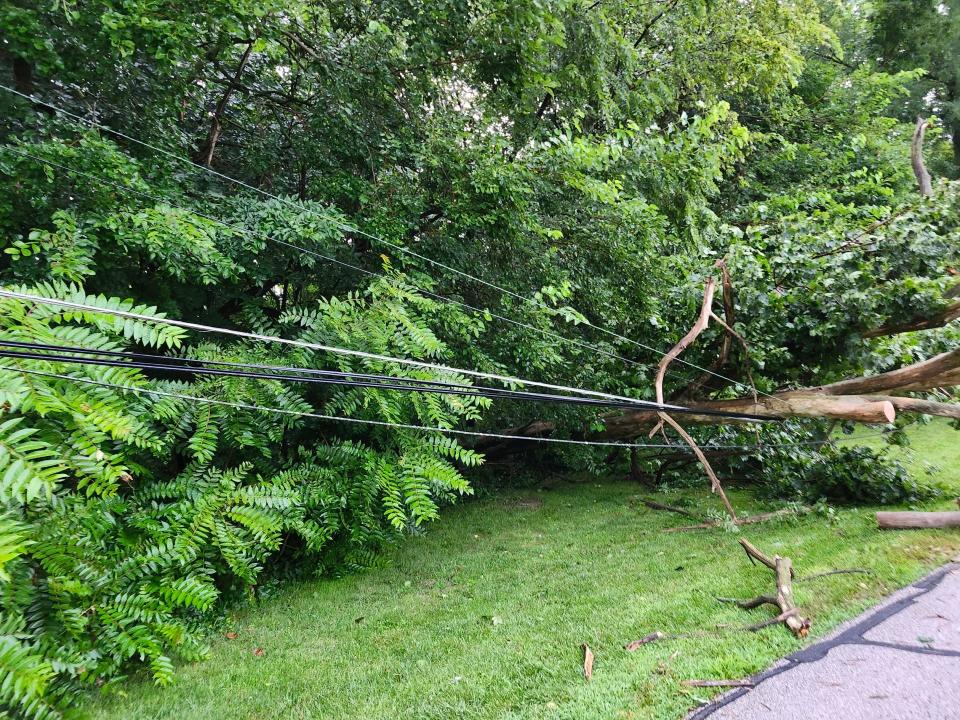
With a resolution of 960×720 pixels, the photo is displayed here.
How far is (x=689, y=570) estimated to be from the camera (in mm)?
4988

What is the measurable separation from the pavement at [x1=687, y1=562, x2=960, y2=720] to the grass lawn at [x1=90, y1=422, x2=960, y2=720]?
134 mm

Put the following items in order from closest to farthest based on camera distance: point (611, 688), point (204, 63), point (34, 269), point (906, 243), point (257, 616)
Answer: point (611, 688) → point (34, 269) → point (257, 616) → point (204, 63) → point (906, 243)

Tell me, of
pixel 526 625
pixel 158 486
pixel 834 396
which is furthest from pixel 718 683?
pixel 834 396

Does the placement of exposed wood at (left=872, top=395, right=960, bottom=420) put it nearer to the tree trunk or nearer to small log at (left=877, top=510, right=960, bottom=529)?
the tree trunk

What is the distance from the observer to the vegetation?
11.2 feet

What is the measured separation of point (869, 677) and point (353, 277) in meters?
5.14

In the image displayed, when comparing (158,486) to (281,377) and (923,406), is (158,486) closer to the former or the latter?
(281,377)

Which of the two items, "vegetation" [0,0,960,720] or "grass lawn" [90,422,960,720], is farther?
"vegetation" [0,0,960,720]

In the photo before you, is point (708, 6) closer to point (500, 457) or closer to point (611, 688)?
point (500, 457)

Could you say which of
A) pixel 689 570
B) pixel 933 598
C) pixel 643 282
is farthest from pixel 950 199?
pixel 689 570

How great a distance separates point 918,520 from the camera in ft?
17.9

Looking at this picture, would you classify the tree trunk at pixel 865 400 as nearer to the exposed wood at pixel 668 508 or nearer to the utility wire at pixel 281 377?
the exposed wood at pixel 668 508

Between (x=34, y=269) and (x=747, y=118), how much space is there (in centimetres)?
1199

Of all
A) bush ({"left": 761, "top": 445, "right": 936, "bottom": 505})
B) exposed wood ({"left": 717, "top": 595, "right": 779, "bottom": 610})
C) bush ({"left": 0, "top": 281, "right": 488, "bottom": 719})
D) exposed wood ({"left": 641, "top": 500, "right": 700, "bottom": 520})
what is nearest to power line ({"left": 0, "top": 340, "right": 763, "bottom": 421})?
bush ({"left": 0, "top": 281, "right": 488, "bottom": 719})
